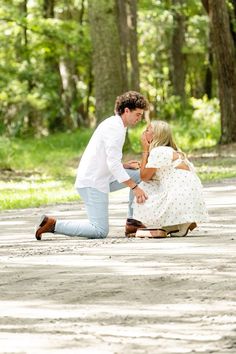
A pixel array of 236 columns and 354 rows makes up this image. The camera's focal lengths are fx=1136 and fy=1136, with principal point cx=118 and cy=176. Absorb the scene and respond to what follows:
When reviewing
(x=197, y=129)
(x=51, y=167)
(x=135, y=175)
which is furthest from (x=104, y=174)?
(x=197, y=129)

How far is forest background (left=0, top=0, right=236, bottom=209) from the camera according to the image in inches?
1046

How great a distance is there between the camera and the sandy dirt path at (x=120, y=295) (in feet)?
19.2

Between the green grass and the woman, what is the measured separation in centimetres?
630

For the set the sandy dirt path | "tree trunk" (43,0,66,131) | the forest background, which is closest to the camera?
the sandy dirt path

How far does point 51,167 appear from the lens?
91.1ft

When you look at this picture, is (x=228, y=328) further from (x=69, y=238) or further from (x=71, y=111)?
(x=71, y=111)

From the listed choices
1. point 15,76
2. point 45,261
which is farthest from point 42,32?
point 45,261

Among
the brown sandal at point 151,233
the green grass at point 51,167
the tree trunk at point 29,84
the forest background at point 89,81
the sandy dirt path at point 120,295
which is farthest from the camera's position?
the tree trunk at point 29,84

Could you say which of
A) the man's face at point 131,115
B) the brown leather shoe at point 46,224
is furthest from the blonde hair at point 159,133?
the brown leather shoe at point 46,224

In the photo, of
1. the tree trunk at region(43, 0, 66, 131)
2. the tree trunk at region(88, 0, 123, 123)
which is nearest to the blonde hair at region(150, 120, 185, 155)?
the tree trunk at region(88, 0, 123, 123)

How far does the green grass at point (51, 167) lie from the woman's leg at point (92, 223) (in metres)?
5.84

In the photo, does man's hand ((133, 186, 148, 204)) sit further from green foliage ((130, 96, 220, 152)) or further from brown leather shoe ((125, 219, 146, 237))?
green foliage ((130, 96, 220, 152))

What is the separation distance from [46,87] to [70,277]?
39.6 metres

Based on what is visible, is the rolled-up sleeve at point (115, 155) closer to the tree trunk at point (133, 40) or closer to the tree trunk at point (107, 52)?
the tree trunk at point (107, 52)
